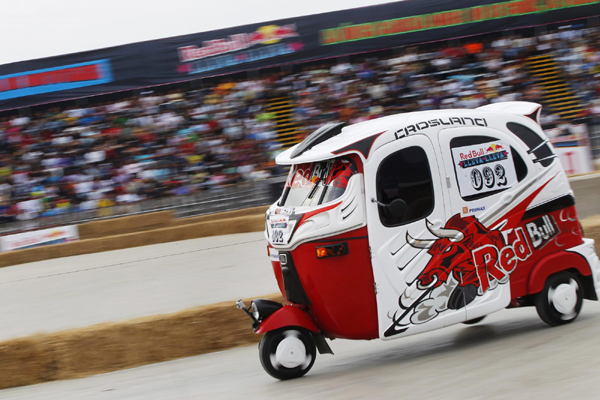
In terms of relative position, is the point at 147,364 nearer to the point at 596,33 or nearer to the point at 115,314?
the point at 115,314

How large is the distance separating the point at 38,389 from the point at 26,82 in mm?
17936

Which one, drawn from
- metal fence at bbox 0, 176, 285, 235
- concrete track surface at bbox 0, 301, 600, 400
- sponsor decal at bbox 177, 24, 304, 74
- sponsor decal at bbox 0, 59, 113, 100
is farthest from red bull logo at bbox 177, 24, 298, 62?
concrete track surface at bbox 0, 301, 600, 400

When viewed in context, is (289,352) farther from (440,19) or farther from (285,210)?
(440,19)

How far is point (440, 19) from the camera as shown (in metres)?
24.3

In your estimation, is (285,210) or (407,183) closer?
(407,183)

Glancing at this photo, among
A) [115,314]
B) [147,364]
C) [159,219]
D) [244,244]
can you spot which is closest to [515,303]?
[147,364]

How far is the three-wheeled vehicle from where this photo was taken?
18.1 feet

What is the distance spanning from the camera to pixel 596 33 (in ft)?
80.7

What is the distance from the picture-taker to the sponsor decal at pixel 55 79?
22594mm

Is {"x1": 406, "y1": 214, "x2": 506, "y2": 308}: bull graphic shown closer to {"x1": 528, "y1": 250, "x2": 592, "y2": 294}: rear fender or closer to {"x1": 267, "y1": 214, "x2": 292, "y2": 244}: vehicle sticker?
{"x1": 528, "y1": 250, "x2": 592, "y2": 294}: rear fender

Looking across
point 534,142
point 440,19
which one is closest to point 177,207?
point 440,19

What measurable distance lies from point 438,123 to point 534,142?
3.35ft

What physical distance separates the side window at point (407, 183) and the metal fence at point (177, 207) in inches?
544

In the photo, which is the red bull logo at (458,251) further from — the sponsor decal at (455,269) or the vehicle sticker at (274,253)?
the vehicle sticker at (274,253)
